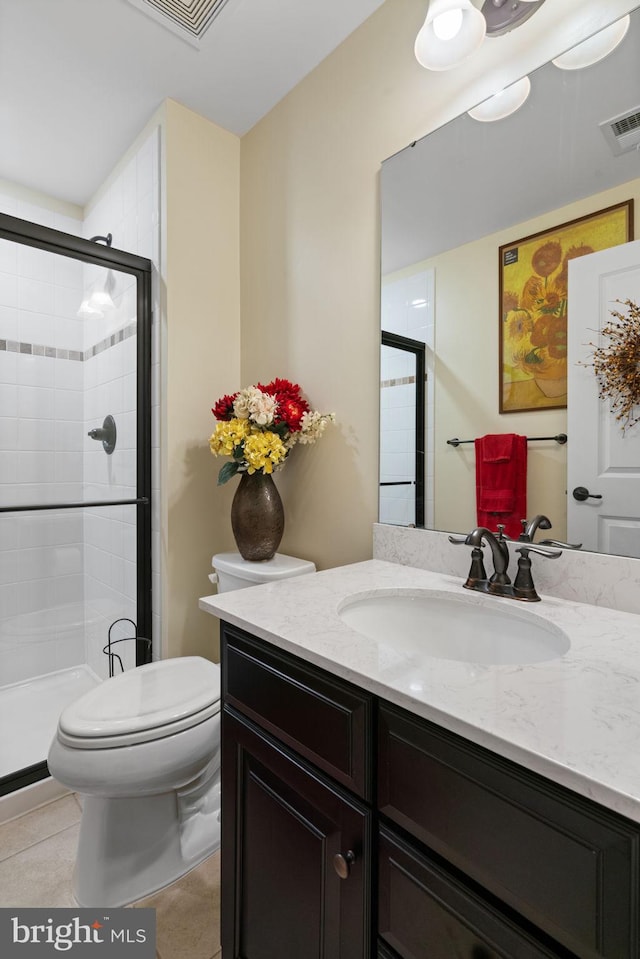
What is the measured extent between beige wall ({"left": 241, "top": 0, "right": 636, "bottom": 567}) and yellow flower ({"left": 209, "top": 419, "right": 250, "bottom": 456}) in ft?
0.92

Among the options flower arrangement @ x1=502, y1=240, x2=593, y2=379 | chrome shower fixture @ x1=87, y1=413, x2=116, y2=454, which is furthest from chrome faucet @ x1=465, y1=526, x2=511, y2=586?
chrome shower fixture @ x1=87, y1=413, x2=116, y2=454

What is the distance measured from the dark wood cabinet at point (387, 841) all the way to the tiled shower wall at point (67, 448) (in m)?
1.14

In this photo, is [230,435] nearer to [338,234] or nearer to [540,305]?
[338,234]

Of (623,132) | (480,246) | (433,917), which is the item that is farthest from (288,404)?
(433,917)

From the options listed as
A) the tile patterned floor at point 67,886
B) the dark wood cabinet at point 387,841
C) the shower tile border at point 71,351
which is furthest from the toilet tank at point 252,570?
the shower tile border at point 71,351

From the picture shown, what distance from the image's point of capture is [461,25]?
3.58ft

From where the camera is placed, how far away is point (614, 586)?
3.11ft

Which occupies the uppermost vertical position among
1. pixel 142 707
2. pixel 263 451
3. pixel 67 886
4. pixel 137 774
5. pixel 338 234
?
pixel 338 234

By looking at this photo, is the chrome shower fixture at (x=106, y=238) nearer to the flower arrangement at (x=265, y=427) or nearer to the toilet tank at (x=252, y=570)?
the flower arrangement at (x=265, y=427)

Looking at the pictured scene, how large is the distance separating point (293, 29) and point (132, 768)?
221cm

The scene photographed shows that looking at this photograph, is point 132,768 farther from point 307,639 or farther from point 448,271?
point 448,271

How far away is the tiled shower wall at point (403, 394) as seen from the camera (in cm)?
131

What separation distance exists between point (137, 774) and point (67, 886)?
1.60 ft

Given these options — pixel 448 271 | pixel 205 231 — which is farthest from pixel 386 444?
pixel 205 231
